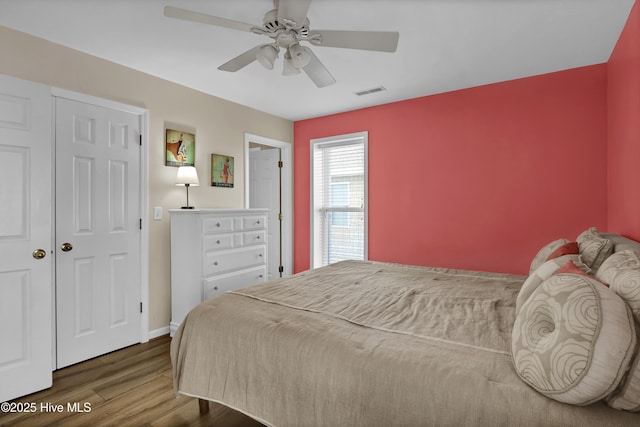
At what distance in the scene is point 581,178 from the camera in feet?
9.83

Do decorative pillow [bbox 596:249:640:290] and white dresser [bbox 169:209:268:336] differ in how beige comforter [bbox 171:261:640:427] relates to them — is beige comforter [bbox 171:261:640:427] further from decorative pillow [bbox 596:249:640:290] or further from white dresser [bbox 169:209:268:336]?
white dresser [bbox 169:209:268:336]

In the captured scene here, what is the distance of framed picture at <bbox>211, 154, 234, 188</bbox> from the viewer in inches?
148

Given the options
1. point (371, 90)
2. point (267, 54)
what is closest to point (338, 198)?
point (371, 90)

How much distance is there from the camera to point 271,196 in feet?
16.1

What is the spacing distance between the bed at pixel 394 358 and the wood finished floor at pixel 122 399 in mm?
312

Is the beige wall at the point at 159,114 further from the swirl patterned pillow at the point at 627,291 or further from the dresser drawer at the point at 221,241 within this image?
the swirl patterned pillow at the point at 627,291

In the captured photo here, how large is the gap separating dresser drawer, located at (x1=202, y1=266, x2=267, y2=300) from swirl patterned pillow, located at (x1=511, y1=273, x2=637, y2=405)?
2.71 meters

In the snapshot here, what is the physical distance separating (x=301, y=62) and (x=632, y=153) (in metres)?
2.22

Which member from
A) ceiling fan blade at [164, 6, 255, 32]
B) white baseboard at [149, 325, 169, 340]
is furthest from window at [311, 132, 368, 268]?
ceiling fan blade at [164, 6, 255, 32]

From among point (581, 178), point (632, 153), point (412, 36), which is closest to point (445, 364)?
point (632, 153)

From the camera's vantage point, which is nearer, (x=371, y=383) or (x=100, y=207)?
(x=371, y=383)

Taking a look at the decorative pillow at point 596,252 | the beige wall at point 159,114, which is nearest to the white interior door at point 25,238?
the beige wall at point 159,114

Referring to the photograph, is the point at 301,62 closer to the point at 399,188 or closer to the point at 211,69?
the point at 211,69

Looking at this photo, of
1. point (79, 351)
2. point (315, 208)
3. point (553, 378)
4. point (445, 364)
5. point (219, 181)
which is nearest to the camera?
point (553, 378)
